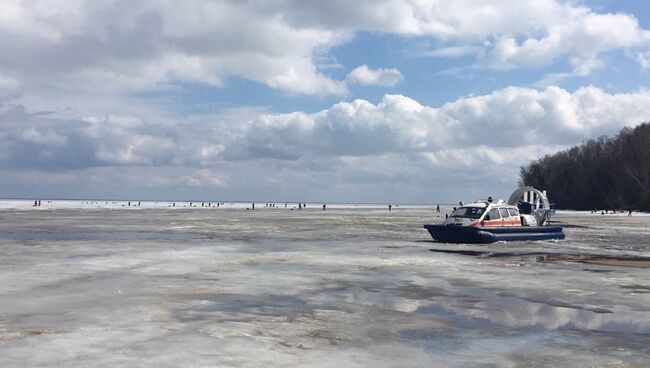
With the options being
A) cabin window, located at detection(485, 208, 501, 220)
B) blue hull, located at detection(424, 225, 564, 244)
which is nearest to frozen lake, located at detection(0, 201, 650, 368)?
blue hull, located at detection(424, 225, 564, 244)

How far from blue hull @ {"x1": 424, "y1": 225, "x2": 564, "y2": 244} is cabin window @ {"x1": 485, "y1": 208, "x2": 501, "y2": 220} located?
1.89 ft

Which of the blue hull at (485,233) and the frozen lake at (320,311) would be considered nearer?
the frozen lake at (320,311)

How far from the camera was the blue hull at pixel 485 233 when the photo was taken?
24.9 metres

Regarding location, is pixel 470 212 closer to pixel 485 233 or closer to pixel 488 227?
pixel 488 227

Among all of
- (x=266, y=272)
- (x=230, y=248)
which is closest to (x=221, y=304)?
(x=266, y=272)

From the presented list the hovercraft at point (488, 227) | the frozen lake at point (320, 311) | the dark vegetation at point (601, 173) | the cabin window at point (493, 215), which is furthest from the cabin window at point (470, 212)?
the dark vegetation at point (601, 173)

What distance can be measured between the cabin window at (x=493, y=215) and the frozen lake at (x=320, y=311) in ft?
19.9

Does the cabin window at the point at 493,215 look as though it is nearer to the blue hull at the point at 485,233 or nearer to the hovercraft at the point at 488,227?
the hovercraft at the point at 488,227

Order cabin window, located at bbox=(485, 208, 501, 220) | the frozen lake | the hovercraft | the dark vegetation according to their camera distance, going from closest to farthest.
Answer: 1. the frozen lake
2. the hovercraft
3. cabin window, located at bbox=(485, 208, 501, 220)
4. the dark vegetation

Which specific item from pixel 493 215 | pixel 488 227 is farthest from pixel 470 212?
pixel 488 227

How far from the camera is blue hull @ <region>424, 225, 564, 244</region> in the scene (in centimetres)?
2489

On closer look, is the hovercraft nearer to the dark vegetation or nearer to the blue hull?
the blue hull

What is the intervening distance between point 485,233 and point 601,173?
353ft

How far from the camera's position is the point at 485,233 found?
81.4ft
